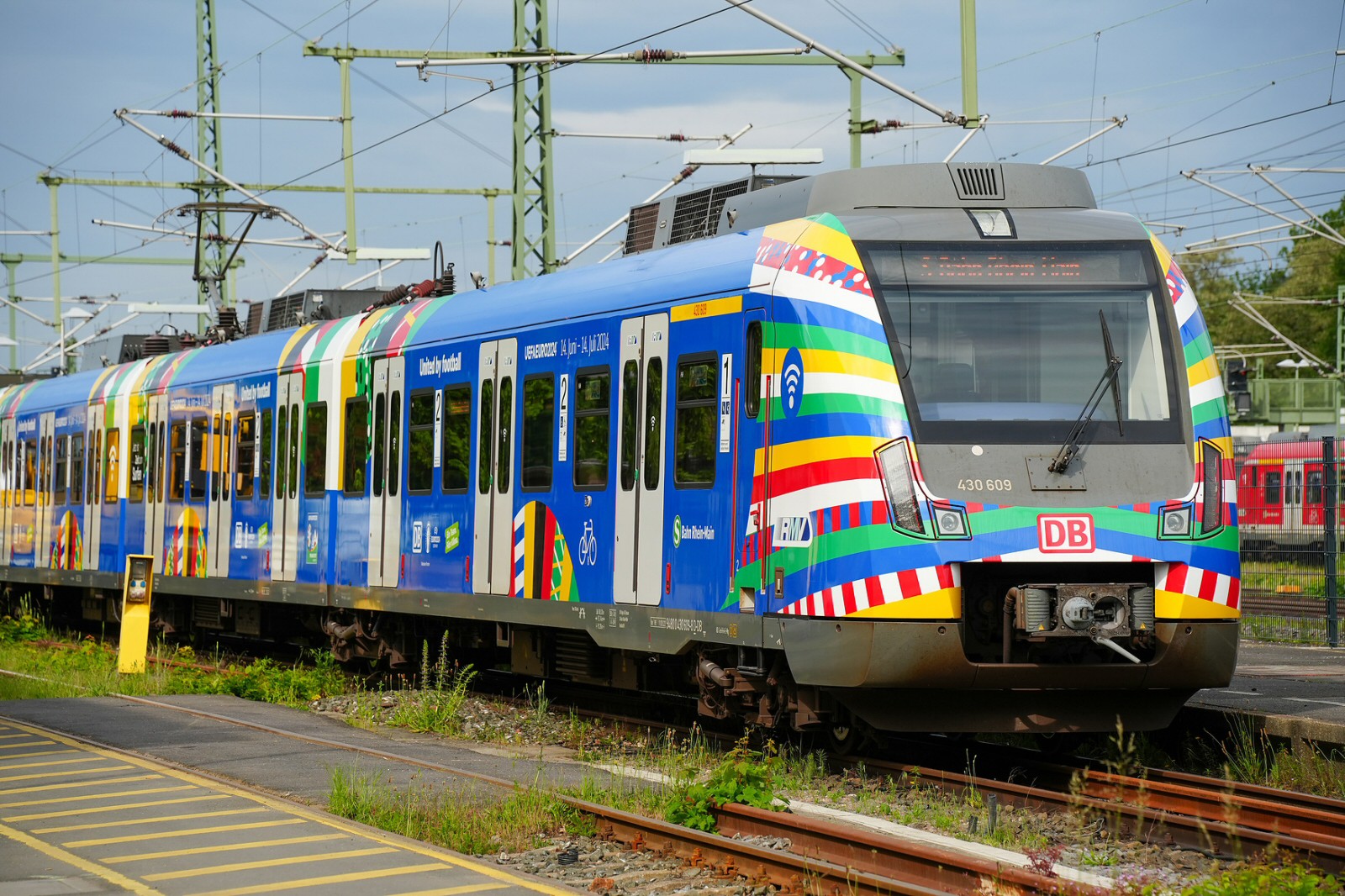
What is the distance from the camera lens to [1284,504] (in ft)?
78.9

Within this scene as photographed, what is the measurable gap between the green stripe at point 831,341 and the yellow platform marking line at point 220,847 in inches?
157

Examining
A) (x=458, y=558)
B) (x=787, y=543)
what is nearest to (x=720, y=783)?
(x=787, y=543)

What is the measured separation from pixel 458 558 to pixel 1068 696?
6121 mm

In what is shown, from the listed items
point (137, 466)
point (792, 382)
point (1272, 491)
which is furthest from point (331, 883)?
point (1272, 491)

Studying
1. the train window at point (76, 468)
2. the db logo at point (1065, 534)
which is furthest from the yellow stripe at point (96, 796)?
the train window at point (76, 468)

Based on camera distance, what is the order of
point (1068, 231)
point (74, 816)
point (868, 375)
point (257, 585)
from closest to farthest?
point (74, 816), point (868, 375), point (1068, 231), point (257, 585)

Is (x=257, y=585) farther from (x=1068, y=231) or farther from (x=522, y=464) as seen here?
(x=1068, y=231)

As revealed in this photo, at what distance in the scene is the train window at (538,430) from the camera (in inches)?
545

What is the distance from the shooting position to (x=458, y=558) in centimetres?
1517

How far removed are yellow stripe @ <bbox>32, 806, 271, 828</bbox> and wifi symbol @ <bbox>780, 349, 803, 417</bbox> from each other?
12.5 feet

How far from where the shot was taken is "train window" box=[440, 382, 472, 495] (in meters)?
15.1

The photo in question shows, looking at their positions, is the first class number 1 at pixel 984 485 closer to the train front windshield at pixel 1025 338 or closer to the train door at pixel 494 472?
the train front windshield at pixel 1025 338

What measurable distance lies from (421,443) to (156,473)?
7587 millimetres

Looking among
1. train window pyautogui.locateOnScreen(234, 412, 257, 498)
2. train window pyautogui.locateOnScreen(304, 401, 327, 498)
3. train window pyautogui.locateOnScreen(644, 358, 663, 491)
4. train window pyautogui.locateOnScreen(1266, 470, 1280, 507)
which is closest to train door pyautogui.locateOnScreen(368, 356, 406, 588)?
train window pyautogui.locateOnScreen(304, 401, 327, 498)
